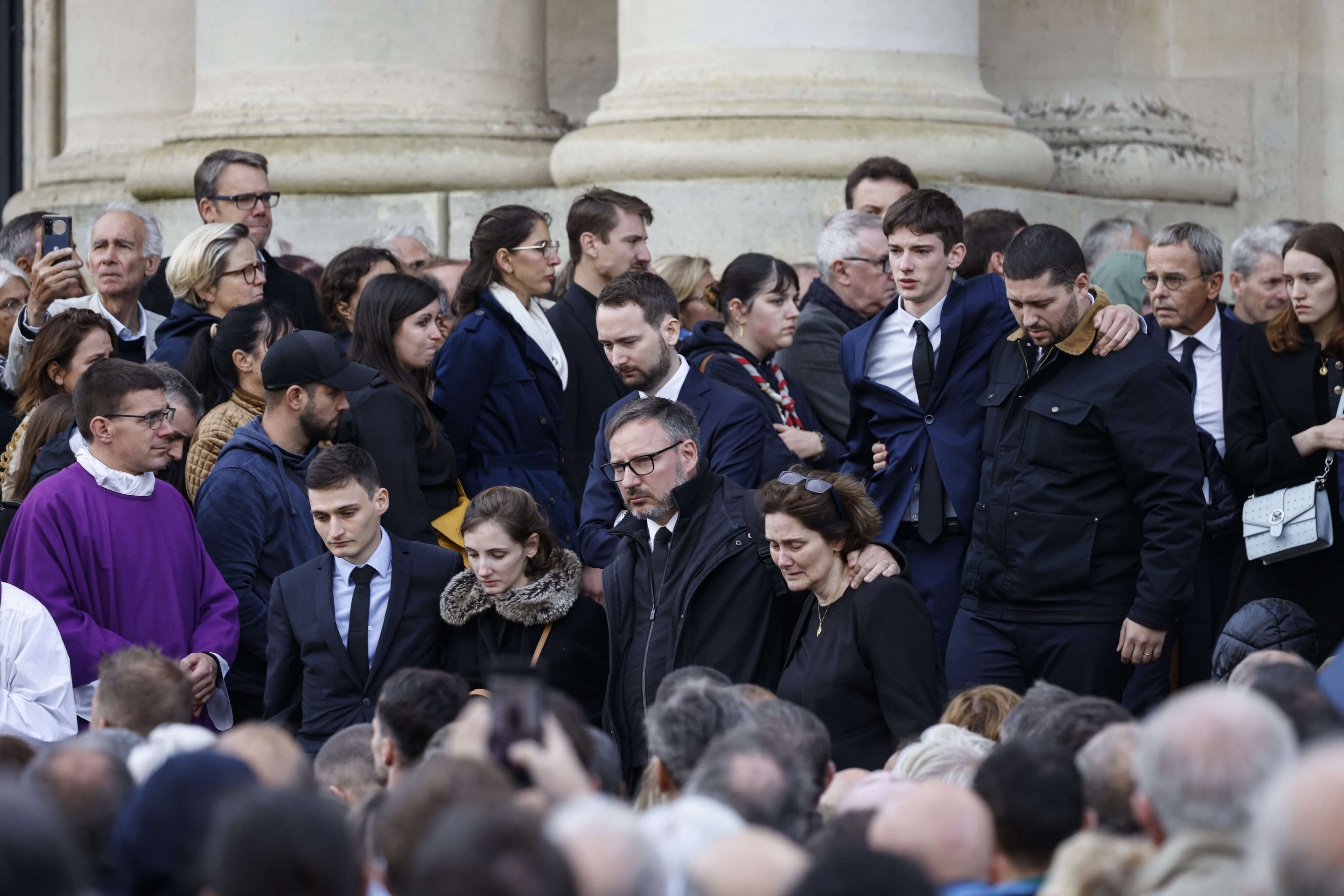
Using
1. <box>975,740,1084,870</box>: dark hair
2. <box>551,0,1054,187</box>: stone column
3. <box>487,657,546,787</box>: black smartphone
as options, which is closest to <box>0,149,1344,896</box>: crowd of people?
<box>975,740,1084,870</box>: dark hair

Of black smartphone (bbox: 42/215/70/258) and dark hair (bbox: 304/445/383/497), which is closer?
dark hair (bbox: 304/445/383/497)

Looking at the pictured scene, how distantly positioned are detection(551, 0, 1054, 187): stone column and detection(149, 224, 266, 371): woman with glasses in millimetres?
2317

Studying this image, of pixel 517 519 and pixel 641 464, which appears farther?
pixel 517 519

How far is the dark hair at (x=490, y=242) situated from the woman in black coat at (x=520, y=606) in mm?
1148

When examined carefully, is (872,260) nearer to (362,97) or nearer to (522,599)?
A: (522,599)

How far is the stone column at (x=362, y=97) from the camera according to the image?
905cm

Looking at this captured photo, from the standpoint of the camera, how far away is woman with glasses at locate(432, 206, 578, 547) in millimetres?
6203

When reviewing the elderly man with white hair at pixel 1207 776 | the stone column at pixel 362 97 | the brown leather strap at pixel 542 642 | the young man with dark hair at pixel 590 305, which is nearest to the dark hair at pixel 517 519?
the brown leather strap at pixel 542 642

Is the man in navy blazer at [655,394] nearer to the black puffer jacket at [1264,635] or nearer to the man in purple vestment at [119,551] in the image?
the man in purple vestment at [119,551]

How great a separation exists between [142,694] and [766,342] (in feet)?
10.3

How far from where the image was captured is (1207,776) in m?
2.69

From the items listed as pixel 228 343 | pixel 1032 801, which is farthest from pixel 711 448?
pixel 1032 801

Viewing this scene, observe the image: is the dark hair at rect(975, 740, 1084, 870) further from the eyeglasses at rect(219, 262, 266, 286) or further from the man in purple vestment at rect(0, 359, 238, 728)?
the eyeglasses at rect(219, 262, 266, 286)

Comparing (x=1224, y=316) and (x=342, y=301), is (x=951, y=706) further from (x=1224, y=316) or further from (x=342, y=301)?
(x=342, y=301)
